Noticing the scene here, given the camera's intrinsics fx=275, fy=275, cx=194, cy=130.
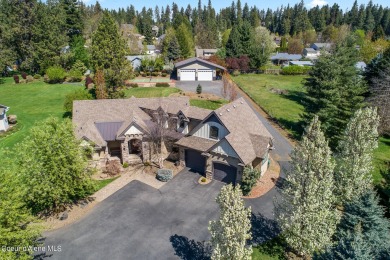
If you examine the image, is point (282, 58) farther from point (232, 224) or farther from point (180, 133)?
point (232, 224)

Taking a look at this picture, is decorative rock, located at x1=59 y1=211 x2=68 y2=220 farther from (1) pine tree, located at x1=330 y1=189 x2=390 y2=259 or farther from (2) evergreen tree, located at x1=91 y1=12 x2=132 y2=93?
(2) evergreen tree, located at x1=91 y1=12 x2=132 y2=93

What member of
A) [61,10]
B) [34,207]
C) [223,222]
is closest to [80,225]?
[34,207]

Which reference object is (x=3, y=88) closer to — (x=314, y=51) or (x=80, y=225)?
(x=80, y=225)

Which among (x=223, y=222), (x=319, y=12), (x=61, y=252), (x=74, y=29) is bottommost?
(x=61, y=252)

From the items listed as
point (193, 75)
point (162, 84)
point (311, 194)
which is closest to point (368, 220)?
point (311, 194)

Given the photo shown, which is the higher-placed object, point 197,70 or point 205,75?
point 197,70

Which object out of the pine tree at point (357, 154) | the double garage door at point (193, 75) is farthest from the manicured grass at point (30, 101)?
the pine tree at point (357, 154)
